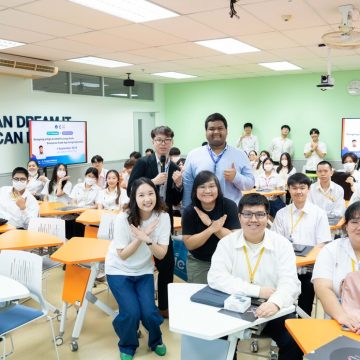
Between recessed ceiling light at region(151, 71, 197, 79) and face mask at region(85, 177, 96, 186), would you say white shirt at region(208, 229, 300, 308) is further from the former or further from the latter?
recessed ceiling light at region(151, 71, 197, 79)

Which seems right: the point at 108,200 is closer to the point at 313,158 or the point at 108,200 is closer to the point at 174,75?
the point at 174,75

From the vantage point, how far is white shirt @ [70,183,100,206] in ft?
19.9

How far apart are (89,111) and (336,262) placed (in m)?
8.55

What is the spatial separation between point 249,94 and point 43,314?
9163mm

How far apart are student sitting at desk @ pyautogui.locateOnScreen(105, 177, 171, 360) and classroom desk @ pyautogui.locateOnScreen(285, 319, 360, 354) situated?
4.20ft

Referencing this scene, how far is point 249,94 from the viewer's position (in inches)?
429

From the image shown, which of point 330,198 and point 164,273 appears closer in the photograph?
point 164,273

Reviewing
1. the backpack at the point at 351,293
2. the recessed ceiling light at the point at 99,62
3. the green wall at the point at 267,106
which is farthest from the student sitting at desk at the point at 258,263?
the green wall at the point at 267,106

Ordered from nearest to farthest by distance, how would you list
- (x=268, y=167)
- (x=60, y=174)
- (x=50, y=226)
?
(x=50, y=226) < (x=60, y=174) < (x=268, y=167)

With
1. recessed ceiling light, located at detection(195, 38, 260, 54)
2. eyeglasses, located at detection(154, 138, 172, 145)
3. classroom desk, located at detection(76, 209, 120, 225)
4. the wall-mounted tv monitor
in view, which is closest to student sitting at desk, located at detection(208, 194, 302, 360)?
eyeglasses, located at detection(154, 138, 172, 145)

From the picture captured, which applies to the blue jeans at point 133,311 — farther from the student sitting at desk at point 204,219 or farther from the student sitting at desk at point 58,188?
the student sitting at desk at point 58,188

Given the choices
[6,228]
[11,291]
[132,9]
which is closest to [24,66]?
[132,9]

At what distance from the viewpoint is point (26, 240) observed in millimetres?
3801

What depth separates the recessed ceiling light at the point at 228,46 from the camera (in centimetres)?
609
